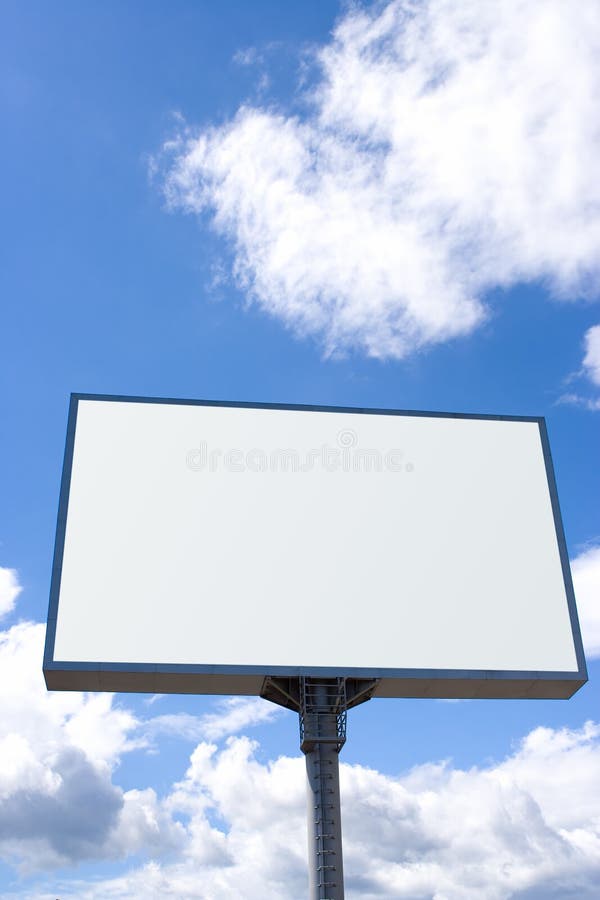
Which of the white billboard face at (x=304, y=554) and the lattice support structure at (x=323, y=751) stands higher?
the white billboard face at (x=304, y=554)

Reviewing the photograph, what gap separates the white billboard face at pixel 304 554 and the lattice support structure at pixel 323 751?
1.95 feet

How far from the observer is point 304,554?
81.3ft

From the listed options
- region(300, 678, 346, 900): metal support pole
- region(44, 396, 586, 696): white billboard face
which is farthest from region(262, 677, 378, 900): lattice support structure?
region(44, 396, 586, 696): white billboard face

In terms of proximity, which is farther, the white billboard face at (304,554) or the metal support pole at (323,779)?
the white billboard face at (304,554)

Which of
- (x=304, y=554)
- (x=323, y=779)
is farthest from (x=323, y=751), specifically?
(x=304, y=554)

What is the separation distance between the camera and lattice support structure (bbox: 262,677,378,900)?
2152 cm

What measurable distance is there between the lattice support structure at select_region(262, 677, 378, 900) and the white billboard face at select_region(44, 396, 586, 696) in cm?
59

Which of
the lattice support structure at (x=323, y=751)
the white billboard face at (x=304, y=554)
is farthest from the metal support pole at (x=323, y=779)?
the white billboard face at (x=304, y=554)

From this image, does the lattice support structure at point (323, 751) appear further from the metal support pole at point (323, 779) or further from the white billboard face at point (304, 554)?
the white billboard face at point (304, 554)

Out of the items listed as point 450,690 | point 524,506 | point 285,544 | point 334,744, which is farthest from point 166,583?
point 524,506

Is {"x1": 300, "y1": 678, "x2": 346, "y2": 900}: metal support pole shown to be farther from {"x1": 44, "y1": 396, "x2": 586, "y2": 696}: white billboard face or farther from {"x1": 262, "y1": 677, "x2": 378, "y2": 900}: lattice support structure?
{"x1": 44, "y1": 396, "x2": 586, "y2": 696}: white billboard face

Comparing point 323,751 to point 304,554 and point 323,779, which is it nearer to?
point 323,779

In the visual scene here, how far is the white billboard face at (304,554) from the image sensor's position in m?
23.3

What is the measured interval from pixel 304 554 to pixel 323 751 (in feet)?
17.0
